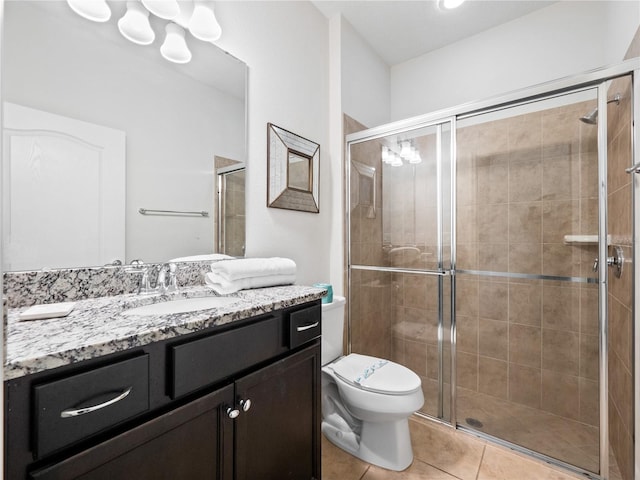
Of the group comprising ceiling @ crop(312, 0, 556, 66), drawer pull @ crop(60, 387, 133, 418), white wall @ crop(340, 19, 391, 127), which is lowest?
drawer pull @ crop(60, 387, 133, 418)

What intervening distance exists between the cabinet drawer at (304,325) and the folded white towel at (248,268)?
291mm

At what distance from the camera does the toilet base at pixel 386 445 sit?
1.50m

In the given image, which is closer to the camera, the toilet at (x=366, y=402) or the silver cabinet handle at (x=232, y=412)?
the silver cabinet handle at (x=232, y=412)

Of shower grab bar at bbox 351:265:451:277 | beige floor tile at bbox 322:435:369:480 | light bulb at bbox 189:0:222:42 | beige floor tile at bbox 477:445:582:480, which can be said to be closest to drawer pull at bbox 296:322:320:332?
beige floor tile at bbox 322:435:369:480

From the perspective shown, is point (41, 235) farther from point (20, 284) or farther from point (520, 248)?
point (520, 248)

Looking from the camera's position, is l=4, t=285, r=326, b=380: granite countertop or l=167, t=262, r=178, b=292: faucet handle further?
l=167, t=262, r=178, b=292: faucet handle

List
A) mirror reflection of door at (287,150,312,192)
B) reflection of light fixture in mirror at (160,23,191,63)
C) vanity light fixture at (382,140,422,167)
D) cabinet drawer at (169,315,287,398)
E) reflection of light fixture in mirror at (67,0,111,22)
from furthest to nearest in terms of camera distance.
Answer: vanity light fixture at (382,140,422,167), mirror reflection of door at (287,150,312,192), reflection of light fixture in mirror at (160,23,191,63), reflection of light fixture in mirror at (67,0,111,22), cabinet drawer at (169,315,287,398)

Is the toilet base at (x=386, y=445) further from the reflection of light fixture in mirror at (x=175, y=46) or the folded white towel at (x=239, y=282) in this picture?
the reflection of light fixture in mirror at (x=175, y=46)

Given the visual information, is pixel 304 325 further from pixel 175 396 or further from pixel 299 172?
pixel 299 172

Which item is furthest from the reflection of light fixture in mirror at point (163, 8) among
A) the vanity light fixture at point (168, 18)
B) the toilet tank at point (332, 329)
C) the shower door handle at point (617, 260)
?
the shower door handle at point (617, 260)

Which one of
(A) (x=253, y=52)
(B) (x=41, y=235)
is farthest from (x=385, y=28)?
(B) (x=41, y=235)

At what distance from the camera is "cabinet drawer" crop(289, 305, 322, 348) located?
1104 millimetres

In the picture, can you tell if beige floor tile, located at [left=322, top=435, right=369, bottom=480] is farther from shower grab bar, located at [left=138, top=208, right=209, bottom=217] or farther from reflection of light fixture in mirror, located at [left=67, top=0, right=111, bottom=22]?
reflection of light fixture in mirror, located at [left=67, top=0, right=111, bottom=22]

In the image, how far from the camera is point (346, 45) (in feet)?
7.32
